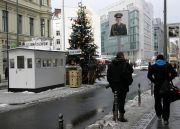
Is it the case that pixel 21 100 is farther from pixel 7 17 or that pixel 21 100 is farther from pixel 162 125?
pixel 7 17

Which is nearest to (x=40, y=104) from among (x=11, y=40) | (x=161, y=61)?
(x=161, y=61)

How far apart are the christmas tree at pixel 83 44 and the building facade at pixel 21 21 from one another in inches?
419

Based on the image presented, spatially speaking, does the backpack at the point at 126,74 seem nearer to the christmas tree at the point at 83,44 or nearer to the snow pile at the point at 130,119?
the snow pile at the point at 130,119

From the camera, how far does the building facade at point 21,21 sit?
45.1 m

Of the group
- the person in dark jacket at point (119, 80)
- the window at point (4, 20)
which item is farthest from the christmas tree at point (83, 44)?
the person in dark jacket at point (119, 80)

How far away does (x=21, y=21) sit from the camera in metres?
49.3

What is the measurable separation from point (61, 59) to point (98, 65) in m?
4.11

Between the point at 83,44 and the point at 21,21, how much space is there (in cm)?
1947

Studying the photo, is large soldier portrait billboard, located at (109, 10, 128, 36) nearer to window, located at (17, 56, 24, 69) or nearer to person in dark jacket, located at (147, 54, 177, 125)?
person in dark jacket, located at (147, 54, 177, 125)

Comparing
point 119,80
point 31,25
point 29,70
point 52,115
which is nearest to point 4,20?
point 31,25

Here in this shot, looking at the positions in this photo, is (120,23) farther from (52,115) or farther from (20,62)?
(20,62)

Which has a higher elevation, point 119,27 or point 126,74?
point 119,27

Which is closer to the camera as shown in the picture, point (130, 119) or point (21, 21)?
point (130, 119)

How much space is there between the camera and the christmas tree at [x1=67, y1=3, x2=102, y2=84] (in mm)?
31609
